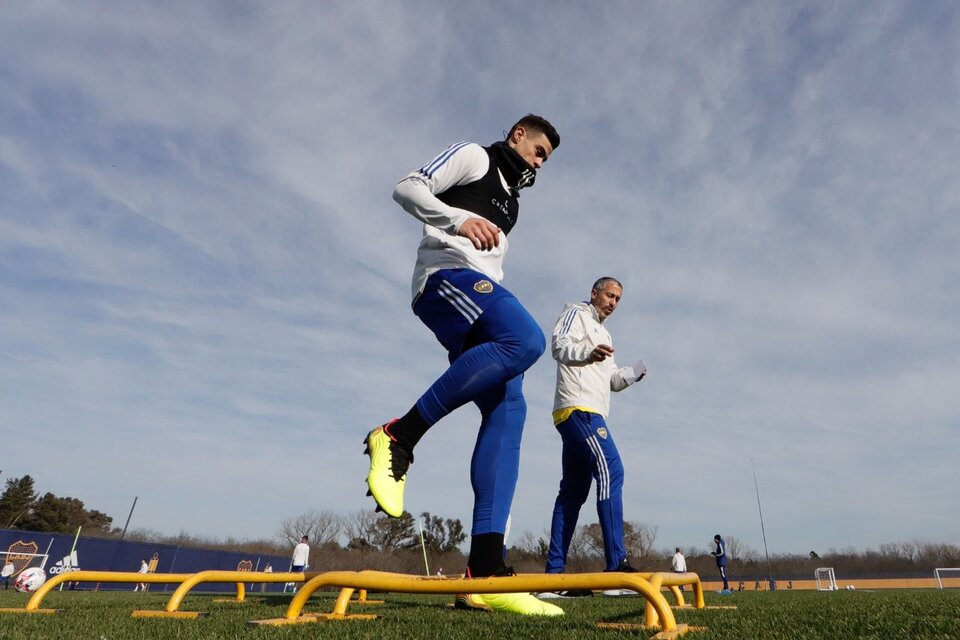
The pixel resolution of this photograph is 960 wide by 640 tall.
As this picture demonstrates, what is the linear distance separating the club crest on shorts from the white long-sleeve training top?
0.41 feet

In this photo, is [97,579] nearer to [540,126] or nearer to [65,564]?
[540,126]

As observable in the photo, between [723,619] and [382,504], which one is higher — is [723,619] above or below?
below

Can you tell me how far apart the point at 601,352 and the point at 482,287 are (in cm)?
136

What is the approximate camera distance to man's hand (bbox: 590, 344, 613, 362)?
360 centimetres

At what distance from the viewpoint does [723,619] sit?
94.5 inches

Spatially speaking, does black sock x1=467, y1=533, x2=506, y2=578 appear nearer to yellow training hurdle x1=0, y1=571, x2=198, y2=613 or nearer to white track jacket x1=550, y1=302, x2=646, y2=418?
yellow training hurdle x1=0, y1=571, x2=198, y2=613

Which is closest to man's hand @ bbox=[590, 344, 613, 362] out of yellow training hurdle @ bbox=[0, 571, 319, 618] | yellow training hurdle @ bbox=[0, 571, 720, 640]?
yellow training hurdle @ bbox=[0, 571, 720, 640]

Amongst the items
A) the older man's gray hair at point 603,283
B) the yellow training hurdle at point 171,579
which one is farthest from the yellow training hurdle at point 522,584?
the older man's gray hair at point 603,283

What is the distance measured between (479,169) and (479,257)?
0.48m

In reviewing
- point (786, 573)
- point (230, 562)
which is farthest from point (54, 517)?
point (786, 573)

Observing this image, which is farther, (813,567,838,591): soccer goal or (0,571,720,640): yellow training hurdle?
(813,567,838,591): soccer goal

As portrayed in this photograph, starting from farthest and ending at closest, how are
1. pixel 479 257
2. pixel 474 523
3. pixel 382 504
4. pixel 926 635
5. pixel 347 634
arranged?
1. pixel 479 257
2. pixel 474 523
3. pixel 382 504
4. pixel 347 634
5. pixel 926 635

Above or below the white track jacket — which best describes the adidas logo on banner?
below

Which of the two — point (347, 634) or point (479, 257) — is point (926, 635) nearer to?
point (347, 634)
